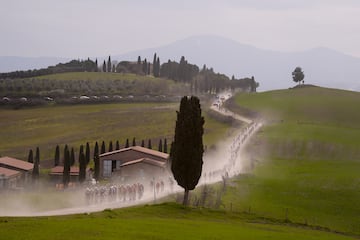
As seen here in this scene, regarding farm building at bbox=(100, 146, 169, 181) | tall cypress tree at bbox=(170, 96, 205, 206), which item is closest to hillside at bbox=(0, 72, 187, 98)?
farm building at bbox=(100, 146, 169, 181)

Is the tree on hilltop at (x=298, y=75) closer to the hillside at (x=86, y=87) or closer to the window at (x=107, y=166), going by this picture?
the hillside at (x=86, y=87)

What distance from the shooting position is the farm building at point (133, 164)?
6638cm

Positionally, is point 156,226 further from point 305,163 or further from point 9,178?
point 305,163

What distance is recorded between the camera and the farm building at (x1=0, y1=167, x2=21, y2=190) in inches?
2456

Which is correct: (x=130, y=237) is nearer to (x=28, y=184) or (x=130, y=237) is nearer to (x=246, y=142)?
(x=28, y=184)

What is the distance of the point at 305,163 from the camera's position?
229 ft

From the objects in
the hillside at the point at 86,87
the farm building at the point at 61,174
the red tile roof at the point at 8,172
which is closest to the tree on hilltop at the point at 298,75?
the hillside at the point at 86,87

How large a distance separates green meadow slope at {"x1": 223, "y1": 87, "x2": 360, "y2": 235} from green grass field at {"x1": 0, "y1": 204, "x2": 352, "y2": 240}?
553 cm

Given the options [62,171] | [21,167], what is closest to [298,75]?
[62,171]

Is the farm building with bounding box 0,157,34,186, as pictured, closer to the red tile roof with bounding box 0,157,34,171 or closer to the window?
the red tile roof with bounding box 0,157,34,171

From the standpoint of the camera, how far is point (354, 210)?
43719 millimetres

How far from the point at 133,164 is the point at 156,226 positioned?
39399 mm

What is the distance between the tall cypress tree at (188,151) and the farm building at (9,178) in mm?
27813

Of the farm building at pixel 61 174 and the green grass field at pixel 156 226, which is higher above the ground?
the green grass field at pixel 156 226
